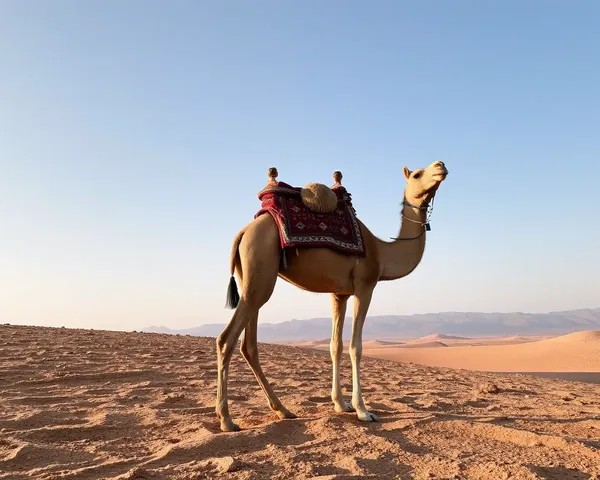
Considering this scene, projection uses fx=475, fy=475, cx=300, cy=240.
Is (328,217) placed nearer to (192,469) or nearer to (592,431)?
(192,469)

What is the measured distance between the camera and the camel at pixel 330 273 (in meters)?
4.92

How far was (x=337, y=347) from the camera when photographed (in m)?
5.73

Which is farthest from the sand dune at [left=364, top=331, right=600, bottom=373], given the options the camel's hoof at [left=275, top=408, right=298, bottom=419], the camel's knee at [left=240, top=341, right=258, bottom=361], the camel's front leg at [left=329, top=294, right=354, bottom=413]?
the camel's knee at [left=240, top=341, right=258, bottom=361]

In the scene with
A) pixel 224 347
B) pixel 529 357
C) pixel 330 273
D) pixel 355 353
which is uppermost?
pixel 330 273

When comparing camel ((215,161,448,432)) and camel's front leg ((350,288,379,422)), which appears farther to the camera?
camel's front leg ((350,288,379,422))

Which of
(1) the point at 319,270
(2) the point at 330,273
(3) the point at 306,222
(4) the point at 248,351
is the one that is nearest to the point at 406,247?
(2) the point at 330,273

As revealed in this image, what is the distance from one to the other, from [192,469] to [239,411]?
2341mm

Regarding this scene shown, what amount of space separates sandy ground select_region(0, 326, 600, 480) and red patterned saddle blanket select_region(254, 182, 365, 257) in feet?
5.97

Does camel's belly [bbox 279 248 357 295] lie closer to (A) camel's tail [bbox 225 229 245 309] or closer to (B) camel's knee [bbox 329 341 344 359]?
(A) camel's tail [bbox 225 229 245 309]

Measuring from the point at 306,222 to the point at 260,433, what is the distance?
2.21 metres

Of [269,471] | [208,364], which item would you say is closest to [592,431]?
[269,471]

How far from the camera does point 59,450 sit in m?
3.90

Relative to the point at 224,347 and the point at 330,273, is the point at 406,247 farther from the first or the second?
the point at 224,347

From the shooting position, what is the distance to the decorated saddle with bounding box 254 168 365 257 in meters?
5.13
